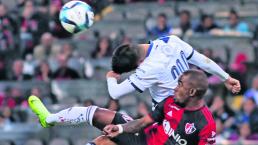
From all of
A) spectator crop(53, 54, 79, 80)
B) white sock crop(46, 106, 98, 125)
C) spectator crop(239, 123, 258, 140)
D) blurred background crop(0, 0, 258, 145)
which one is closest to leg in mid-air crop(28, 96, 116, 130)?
white sock crop(46, 106, 98, 125)

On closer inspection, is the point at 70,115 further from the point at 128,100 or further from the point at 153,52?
the point at 128,100

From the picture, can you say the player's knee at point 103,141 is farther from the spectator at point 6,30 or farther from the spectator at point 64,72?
the spectator at point 6,30

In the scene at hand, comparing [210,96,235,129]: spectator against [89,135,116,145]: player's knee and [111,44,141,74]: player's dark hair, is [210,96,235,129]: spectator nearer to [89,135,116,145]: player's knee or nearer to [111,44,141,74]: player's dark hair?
[89,135,116,145]: player's knee

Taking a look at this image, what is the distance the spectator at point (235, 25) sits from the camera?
2002cm

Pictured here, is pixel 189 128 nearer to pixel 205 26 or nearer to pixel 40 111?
pixel 40 111

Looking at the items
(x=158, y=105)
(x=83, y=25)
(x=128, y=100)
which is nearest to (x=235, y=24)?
(x=128, y=100)

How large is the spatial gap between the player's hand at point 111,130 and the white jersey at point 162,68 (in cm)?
74

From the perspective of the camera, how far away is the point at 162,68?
11172mm

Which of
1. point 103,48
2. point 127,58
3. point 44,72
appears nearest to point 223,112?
point 103,48

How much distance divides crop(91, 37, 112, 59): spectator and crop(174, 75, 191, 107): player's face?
9299mm

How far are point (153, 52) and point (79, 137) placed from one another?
7.01 m

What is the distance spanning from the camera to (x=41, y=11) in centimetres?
2280

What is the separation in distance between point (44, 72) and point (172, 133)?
9.29m

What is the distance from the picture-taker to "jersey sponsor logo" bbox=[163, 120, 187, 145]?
1098cm
